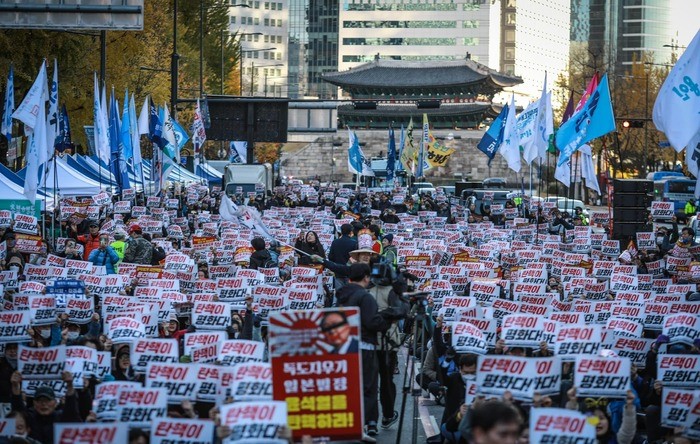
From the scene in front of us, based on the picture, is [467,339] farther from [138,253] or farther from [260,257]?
[138,253]

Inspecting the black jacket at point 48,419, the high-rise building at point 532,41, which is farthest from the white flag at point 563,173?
the high-rise building at point 532,41

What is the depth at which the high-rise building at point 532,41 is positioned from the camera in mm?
171750

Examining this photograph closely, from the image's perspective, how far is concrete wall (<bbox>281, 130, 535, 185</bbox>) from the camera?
134750 millimetres

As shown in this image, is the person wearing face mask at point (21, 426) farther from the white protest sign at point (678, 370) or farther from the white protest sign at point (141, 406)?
the white protest sign at point (678, 370)

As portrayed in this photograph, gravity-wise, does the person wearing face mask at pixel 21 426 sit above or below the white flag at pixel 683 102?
below

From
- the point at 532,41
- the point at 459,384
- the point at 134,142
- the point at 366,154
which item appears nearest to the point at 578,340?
the point at 459,384

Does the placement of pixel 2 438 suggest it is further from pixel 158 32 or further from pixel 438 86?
pixel 438 86

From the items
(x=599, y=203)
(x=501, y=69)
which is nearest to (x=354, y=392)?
(x=599, y=203)

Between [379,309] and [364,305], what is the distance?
1.13 m

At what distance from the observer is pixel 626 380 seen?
11.5 m

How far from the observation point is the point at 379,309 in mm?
14281

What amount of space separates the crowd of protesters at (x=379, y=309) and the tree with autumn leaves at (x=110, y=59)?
5.67 m

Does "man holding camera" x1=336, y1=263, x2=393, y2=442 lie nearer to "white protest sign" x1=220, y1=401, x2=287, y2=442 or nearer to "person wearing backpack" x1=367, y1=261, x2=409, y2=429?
"person wearing backpack" x1=367, y1=261, x2=409, y2=429

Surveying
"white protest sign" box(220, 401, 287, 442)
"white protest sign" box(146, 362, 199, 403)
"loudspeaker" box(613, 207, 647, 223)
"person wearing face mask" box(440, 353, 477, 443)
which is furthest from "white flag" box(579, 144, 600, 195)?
"white protest sign" box(220, 401, 287, 442)
